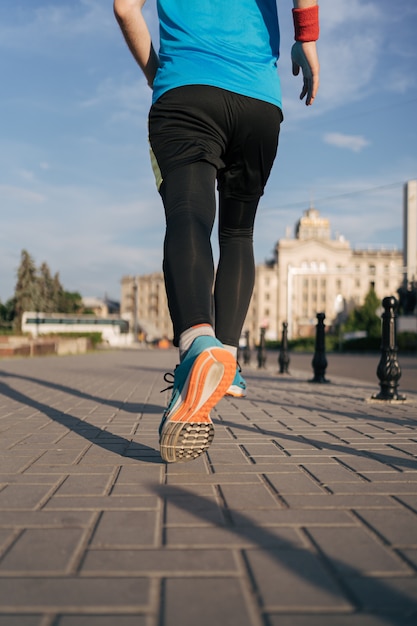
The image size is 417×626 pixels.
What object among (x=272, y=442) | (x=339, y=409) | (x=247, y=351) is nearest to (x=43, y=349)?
(x=247, y=351)

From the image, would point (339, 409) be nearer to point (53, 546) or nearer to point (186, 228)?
point (186, 228)

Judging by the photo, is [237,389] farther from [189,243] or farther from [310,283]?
[310,283]

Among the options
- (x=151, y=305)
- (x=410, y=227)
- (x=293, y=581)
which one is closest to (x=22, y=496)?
(x=293, y=581)

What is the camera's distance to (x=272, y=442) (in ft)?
10.4

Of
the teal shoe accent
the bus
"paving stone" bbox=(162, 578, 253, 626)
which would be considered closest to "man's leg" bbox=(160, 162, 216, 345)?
the teal shoe accent

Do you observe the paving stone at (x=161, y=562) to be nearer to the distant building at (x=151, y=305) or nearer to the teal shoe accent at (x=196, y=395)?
the teal shoe accent at (x=196, y=395)

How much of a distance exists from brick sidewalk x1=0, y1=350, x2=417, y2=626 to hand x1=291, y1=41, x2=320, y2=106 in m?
1.70

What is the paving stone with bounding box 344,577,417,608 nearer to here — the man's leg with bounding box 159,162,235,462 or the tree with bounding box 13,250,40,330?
the man's leg with bounding box 159,162,235,462

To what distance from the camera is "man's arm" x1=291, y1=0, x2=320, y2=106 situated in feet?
9.05

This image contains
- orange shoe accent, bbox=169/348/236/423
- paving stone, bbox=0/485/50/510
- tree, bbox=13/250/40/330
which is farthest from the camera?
tree, bbox=13/250/40/330

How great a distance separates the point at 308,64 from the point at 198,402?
5.53 feet

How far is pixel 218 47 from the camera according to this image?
2.61m

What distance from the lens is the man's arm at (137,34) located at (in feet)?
8.54

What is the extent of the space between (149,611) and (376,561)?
56 cm
